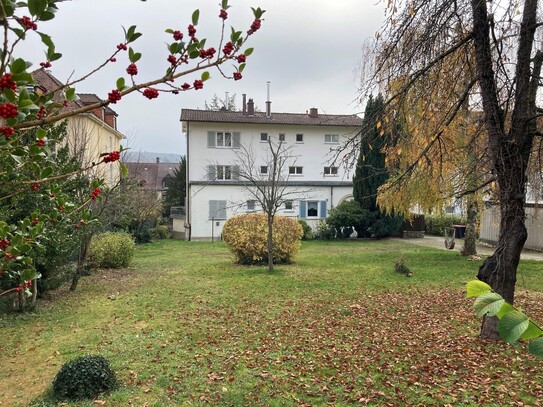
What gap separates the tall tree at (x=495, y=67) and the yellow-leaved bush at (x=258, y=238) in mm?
9401

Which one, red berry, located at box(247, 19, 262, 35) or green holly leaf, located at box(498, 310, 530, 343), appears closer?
green holly leaf, located at box(498, 310, 530, 343)

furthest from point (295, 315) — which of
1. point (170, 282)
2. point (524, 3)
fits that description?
point (524, 3)

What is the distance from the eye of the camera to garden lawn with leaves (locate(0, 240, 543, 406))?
14.7 ft

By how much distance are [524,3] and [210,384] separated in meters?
6.16

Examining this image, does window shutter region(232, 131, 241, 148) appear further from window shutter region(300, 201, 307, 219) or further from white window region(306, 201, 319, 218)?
white window region(306, 201, 319, 218)

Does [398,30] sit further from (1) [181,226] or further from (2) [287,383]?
(1) [181,226]

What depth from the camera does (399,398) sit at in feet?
14.0

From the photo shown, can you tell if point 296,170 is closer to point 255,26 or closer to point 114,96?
point 255,26

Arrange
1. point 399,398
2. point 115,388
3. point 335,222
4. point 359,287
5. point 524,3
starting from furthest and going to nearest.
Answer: point 335,222, point 359,287, point 524,3, point 115,388, point 399,398

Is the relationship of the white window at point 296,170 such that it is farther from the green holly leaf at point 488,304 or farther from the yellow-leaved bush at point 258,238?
the green holly leaf at point 488,304

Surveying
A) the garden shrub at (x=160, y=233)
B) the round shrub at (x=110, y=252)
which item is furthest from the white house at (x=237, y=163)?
the round shrub at (x=110, y=252)

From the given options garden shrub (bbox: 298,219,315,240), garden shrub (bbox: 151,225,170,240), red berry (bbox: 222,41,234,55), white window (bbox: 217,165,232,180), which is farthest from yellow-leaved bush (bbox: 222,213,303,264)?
garden shrub (bbox: 151,225,170,240)

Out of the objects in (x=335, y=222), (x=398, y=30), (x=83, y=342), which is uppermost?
(x=398, y=30)

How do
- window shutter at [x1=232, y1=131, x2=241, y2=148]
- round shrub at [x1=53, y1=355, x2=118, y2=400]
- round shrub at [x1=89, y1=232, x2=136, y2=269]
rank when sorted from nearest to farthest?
round shrub at [x1=53, y1=355, x2=118, y2=400]
round shrub at [x1=89, y1=232, x2=136, y2=269]
window shutter at [x1=232, y1=131, x2=241, y2=148]
